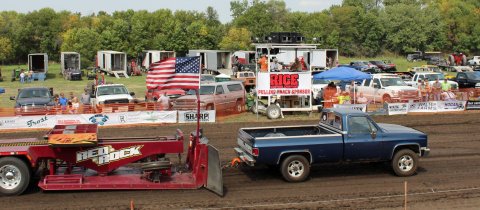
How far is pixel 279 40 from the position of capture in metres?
23.6

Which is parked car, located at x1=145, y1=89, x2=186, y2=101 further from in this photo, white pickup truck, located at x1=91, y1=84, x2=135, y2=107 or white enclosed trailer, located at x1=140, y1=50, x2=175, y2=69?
white enclosed trailer, located at x1=140, y1=50, x2=175, y2=69

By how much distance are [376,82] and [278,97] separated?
22.9 ft

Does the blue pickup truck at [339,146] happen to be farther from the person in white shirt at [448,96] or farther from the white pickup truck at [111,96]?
the person in white shirt at [448,96]

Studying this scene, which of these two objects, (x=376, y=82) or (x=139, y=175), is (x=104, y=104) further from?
(x=376, y=82)

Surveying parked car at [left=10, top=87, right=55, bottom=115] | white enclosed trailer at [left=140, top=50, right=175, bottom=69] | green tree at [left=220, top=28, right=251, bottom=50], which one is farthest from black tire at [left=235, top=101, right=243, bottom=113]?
green tree at [left=220, top=28, right=251, bottom=50]

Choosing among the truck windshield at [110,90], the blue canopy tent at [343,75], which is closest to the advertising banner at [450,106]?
the blue canopy tent at [343,75]

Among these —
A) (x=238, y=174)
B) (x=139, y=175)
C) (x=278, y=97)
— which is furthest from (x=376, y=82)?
(x=139, y=175)

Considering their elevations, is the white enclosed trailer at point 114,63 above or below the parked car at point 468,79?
above

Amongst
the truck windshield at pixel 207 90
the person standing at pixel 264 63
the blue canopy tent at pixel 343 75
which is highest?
the person standing at pixel 264 63

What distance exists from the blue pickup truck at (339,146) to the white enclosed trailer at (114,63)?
42.0 m

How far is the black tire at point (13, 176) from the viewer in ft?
35.7

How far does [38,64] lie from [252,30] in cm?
4652

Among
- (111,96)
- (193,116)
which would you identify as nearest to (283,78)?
(193,116)

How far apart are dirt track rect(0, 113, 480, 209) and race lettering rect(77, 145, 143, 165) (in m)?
0.74
